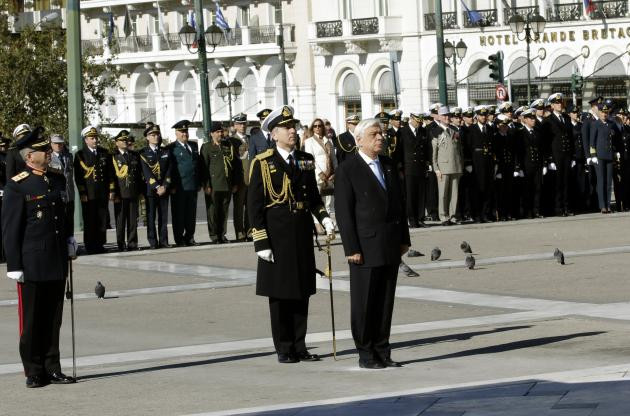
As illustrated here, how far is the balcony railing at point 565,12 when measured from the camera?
66.6 meters

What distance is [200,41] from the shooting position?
119 ft

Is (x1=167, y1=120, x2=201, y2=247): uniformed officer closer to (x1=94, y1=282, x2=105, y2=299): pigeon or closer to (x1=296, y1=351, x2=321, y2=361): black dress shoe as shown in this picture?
(x1=94, y1=282, x2=105, y2=299): pigeon

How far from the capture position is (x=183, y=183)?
2652 cm

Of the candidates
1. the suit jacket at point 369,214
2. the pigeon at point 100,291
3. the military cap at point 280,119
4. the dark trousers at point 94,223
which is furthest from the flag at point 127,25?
the suit jacket at point 369,214

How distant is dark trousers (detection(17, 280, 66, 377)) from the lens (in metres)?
13.1

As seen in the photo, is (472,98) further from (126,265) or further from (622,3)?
(126,265)

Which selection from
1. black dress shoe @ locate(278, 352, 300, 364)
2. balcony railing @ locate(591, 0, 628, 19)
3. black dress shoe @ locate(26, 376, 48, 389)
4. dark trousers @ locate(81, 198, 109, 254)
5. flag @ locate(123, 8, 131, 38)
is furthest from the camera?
flag @ locate(123, 8, 131, 38)

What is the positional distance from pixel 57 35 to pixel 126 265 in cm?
2182

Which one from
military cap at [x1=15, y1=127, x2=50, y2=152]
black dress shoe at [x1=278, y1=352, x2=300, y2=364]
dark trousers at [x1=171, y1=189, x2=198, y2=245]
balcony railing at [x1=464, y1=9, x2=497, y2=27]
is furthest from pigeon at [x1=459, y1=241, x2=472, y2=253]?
balcony railing at [x1=464, y1=9, x2=497, y2=27]

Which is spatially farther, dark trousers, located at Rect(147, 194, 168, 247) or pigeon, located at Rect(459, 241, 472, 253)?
dark trousers, located at Rect(147, 194, 168, 247)

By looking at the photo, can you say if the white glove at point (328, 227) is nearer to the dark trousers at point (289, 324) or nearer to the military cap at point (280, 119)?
the dark trousers at point (289, 324)

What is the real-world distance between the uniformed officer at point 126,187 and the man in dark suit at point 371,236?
42.0 feet

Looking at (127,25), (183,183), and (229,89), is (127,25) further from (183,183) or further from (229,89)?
(183,183)

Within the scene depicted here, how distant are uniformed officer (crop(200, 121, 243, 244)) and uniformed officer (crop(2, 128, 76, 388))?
13307 millimetres
